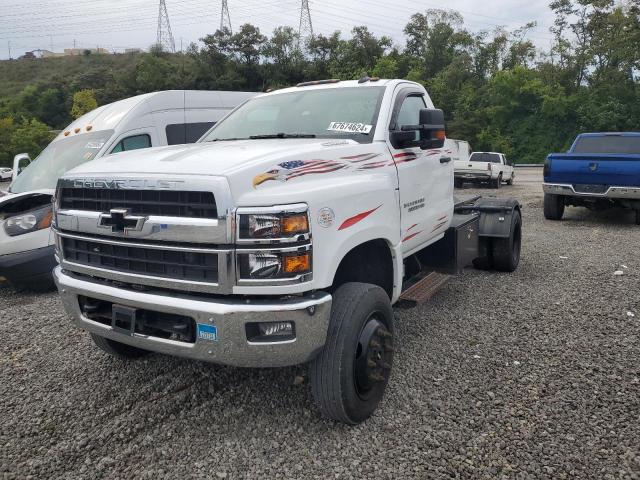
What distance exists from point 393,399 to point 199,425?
1.26 meters

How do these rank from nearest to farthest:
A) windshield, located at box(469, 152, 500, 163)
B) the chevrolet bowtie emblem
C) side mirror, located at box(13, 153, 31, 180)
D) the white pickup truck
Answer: the chevrolet bowtie emblem → side mirror, located at box(13, 153, 31, 180) → the white pickup truck → windshield, located at box(469, 152, 500, 163)

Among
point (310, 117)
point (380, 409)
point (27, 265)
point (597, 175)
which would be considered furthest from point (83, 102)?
point (380, 409)

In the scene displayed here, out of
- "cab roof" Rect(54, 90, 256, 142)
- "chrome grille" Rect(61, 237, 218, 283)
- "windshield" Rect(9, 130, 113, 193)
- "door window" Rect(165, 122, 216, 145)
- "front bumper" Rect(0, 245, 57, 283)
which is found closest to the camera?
"chrome grille" Rect(61, 237, 218, 283)

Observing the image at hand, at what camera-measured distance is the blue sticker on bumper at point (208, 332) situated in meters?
2.53

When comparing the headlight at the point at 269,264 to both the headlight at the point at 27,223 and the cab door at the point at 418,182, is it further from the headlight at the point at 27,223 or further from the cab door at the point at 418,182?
the headlight at the point at 27,223

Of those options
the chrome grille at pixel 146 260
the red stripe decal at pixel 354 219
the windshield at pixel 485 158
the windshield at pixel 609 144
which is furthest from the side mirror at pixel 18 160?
the windshield at pixel 485 158

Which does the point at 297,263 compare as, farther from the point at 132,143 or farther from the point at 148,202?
the point at 132,143

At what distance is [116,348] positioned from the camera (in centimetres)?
387

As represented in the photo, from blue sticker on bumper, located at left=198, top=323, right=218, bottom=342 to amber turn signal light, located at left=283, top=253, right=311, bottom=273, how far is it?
469 mm

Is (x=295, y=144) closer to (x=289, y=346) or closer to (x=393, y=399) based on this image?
(x=289, y=346)

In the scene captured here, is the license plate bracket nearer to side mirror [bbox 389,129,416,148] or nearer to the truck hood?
the truck hood

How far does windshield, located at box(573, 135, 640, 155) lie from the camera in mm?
10508

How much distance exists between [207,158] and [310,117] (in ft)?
4.24

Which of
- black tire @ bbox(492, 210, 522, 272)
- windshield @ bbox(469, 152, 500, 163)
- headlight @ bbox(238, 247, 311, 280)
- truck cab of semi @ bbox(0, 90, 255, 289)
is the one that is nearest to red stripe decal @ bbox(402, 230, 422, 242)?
headlight @ bbox(238, 247, 311, 280)
